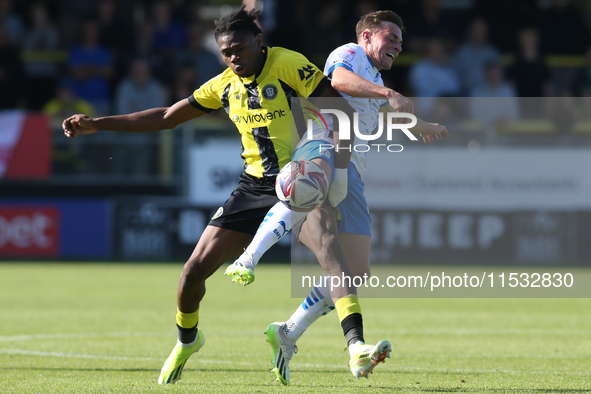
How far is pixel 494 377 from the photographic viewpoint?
5.85 m

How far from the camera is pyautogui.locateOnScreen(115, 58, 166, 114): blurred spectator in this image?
15695 millimetres

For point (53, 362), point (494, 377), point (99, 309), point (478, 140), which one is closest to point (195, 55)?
point (478, 140)

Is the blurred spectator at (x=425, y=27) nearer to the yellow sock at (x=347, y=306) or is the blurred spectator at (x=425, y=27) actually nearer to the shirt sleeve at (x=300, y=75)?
the shirt sleeve at (x=300, y=75)

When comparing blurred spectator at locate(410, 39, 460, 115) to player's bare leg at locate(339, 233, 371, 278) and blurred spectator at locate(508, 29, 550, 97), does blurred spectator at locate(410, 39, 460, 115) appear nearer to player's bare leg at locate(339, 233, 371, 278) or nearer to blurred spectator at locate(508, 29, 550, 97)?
blurred spectator at locate(508, 29, 550, 97)

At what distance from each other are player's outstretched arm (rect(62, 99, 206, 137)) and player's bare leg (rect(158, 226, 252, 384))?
0.79m

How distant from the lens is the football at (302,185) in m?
5.07

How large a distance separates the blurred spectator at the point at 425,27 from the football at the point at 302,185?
12171 mm

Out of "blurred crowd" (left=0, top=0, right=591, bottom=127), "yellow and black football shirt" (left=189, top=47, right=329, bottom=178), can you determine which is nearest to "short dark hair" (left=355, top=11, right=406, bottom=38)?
"yellow and black football shirt" (left=189, top=47, right=329, bottom=178)

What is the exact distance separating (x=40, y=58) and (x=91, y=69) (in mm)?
1431

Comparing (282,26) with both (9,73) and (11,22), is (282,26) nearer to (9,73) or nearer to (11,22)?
(9,73)

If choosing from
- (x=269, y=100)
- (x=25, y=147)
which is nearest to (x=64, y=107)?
(x=25, y=147)

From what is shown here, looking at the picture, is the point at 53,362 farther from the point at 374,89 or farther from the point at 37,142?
the point at 37,142

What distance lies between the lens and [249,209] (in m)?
5.51

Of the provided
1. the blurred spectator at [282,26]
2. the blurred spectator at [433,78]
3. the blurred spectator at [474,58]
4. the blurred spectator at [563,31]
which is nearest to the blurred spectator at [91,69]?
the blurred spectator at [282,26]
